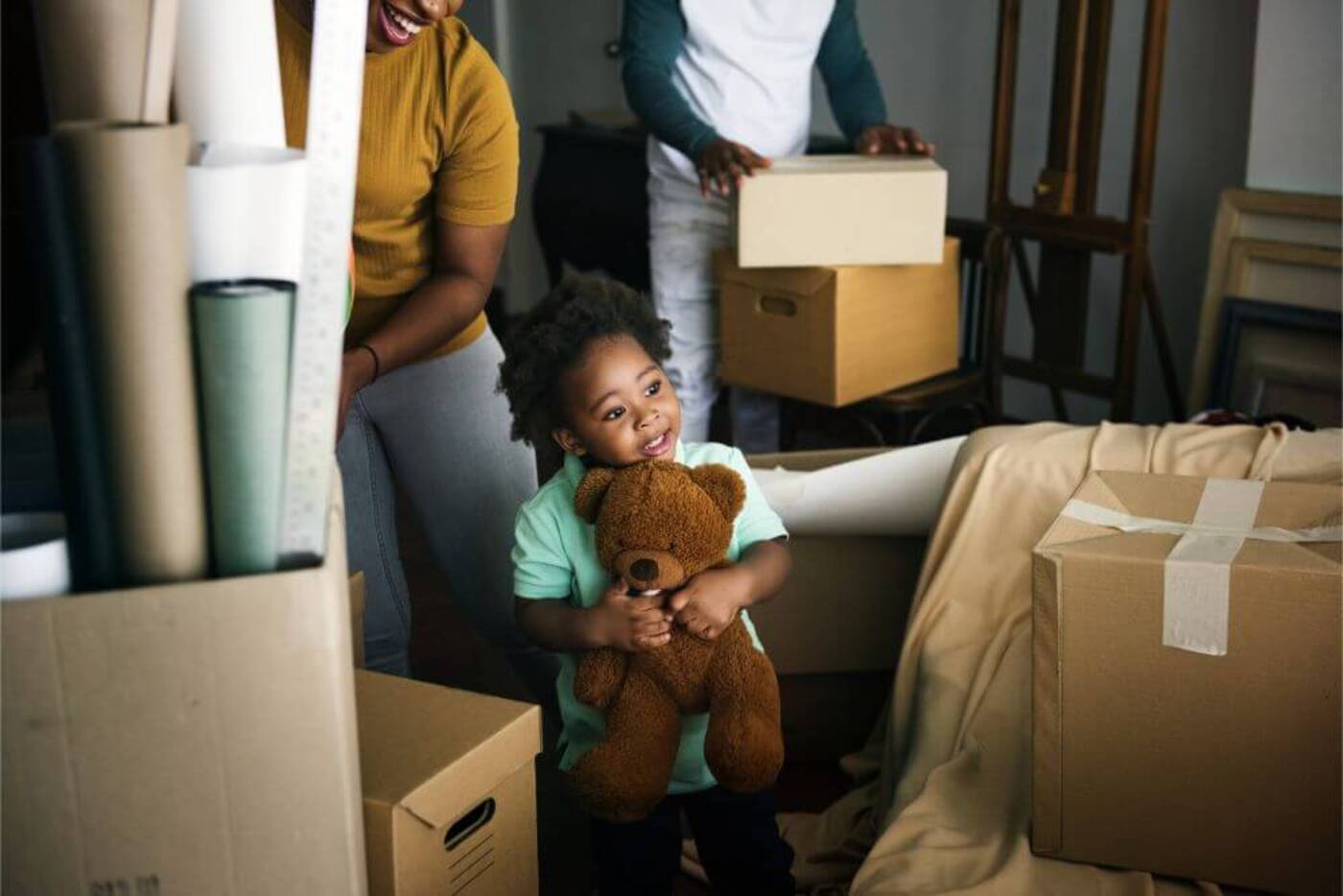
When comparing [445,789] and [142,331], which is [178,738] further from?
[445,789]

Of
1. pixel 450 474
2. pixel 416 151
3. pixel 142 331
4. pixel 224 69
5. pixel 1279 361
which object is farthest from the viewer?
pixel 1279 361

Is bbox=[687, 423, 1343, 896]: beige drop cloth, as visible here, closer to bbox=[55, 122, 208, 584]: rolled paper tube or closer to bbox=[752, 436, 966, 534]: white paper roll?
bbox=[752, 436, 966, 534]: white paper roll

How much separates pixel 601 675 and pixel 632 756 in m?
0.09

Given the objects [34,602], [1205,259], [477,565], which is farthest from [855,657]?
[1205,259]

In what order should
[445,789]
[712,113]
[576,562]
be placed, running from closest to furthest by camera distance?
[445,789]
[576,562]
[712,113]

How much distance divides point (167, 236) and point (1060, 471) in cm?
142

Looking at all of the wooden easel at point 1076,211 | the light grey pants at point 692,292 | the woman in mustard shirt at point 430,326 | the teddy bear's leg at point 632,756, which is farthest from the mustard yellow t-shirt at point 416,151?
the wooden easel at point 1076,211

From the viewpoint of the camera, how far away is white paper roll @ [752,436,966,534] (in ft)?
7.12

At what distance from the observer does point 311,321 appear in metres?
0.98

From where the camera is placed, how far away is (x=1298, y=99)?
3234 mm

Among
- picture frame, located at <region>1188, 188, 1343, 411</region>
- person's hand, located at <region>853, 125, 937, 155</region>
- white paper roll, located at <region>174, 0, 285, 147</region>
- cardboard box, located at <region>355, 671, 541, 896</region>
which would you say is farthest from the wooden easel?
white paper roll, located at <region>174, 0, 285, 147</region>

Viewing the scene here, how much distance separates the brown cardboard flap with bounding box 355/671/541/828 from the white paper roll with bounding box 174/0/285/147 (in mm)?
589

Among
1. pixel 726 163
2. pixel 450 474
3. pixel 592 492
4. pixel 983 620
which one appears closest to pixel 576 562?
pixel 592 492

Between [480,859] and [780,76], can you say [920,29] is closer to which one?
[780,76]
